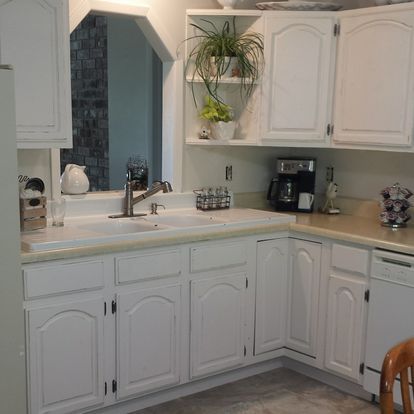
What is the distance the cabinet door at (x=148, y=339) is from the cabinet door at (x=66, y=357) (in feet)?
0.39

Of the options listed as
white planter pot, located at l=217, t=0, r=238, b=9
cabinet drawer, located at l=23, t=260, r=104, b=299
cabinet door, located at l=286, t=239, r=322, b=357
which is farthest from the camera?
white planter pot, located at l=217, t=0, r=238, b=9

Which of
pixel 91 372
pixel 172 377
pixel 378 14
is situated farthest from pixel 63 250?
pixel 378 14

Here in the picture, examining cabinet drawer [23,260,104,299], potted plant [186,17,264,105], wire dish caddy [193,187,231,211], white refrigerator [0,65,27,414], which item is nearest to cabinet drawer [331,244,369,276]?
wire dish caddy [193,187,231,211]

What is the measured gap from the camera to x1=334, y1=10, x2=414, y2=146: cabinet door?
3025 mm

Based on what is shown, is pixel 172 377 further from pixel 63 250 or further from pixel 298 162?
pixel 298 162

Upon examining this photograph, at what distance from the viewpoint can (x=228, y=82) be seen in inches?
134

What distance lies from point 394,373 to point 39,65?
6.51ft

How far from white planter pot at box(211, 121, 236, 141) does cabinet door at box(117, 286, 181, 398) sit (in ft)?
3.31

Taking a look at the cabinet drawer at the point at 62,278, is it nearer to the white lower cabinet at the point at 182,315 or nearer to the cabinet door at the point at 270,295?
the white lower cabinet at the point at 182,315

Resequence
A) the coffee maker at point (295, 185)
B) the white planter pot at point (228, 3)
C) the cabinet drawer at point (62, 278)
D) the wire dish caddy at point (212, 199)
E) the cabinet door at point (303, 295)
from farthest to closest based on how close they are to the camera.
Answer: the coffee maker at point (295, 185) < the wire dish caddy at point (212, 199) < the white planter pot at point (228, 3) < the cabinet door at point (303, 295) < the cabinet drawer at point (62, 278)

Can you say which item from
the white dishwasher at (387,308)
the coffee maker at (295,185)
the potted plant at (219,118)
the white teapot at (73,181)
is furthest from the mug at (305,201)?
the white teapot at (73,181)

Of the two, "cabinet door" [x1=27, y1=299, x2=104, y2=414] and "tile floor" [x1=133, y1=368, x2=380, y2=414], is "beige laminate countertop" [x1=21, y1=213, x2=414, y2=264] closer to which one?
"cabinet door" [x1=27, y1=299, x2=104, y2=414]

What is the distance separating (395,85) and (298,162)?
2.70 ft

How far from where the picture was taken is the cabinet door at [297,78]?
331 cm
